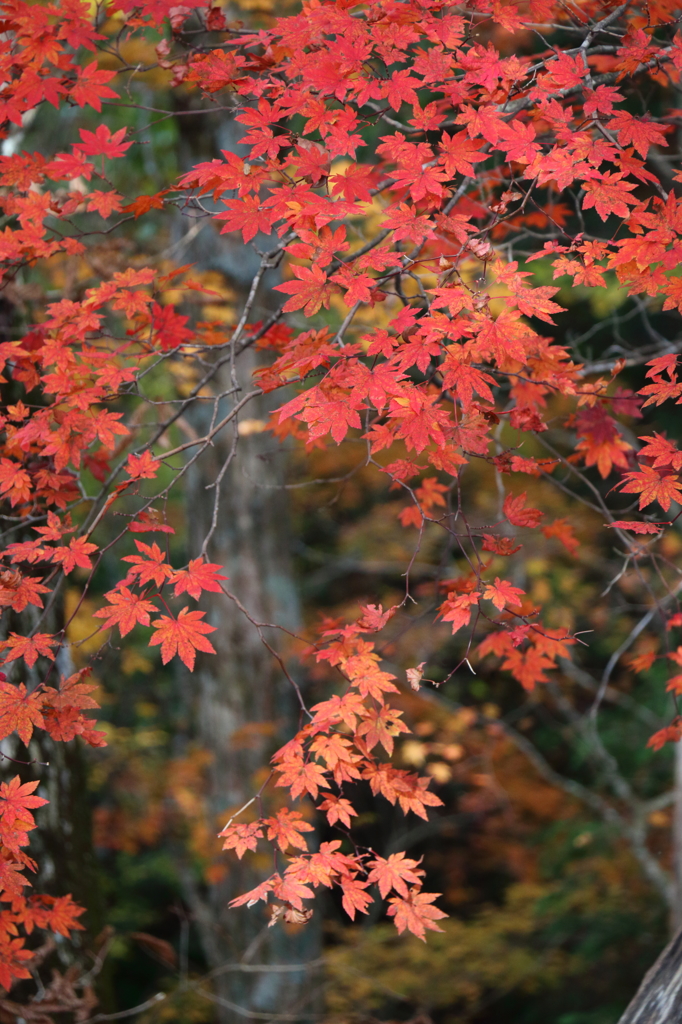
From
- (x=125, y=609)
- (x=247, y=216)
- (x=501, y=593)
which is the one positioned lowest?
(x=501, y=593)

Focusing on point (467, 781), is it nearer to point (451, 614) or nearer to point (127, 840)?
point (127, 840)

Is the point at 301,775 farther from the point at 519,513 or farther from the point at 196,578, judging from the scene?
the point at 519,513

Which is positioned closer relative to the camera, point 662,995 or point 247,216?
point 247,216

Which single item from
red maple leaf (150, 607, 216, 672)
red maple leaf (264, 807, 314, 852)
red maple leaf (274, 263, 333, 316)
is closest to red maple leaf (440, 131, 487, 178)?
red maple leaf (274, 263, 333, 316)

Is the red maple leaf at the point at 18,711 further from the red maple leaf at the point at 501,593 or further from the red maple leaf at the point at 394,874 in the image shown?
the red maple leaf at the point at 501,593

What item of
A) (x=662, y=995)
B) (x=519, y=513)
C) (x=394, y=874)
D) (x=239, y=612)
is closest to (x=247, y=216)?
(x=519, y=513)

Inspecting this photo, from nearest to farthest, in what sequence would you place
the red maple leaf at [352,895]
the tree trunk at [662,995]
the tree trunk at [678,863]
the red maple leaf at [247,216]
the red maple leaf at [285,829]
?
the red maple leaf at [352,895] → the red maple leaf at [285,829] → the red maple leaf at [247,216] → the tree trunk at [662,995] → the tree trunk at [678,863]

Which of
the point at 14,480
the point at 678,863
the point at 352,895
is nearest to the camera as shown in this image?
the point at 352,895

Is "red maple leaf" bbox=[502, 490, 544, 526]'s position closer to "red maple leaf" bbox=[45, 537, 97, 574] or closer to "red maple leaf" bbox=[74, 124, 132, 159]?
Answer: "red maple leaf" bbox=[45, 537, 97, 574]

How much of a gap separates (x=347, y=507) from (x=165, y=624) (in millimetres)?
8487

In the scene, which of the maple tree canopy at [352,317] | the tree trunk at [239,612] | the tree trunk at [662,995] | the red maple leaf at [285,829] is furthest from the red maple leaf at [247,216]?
the tree trunk at [239,612]

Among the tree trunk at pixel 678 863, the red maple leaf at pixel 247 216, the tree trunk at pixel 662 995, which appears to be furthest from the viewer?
the tree trunk at pixel 678 863

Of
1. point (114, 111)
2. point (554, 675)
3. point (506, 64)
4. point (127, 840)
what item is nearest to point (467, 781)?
point (554, 675)

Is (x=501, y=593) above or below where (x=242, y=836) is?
above
